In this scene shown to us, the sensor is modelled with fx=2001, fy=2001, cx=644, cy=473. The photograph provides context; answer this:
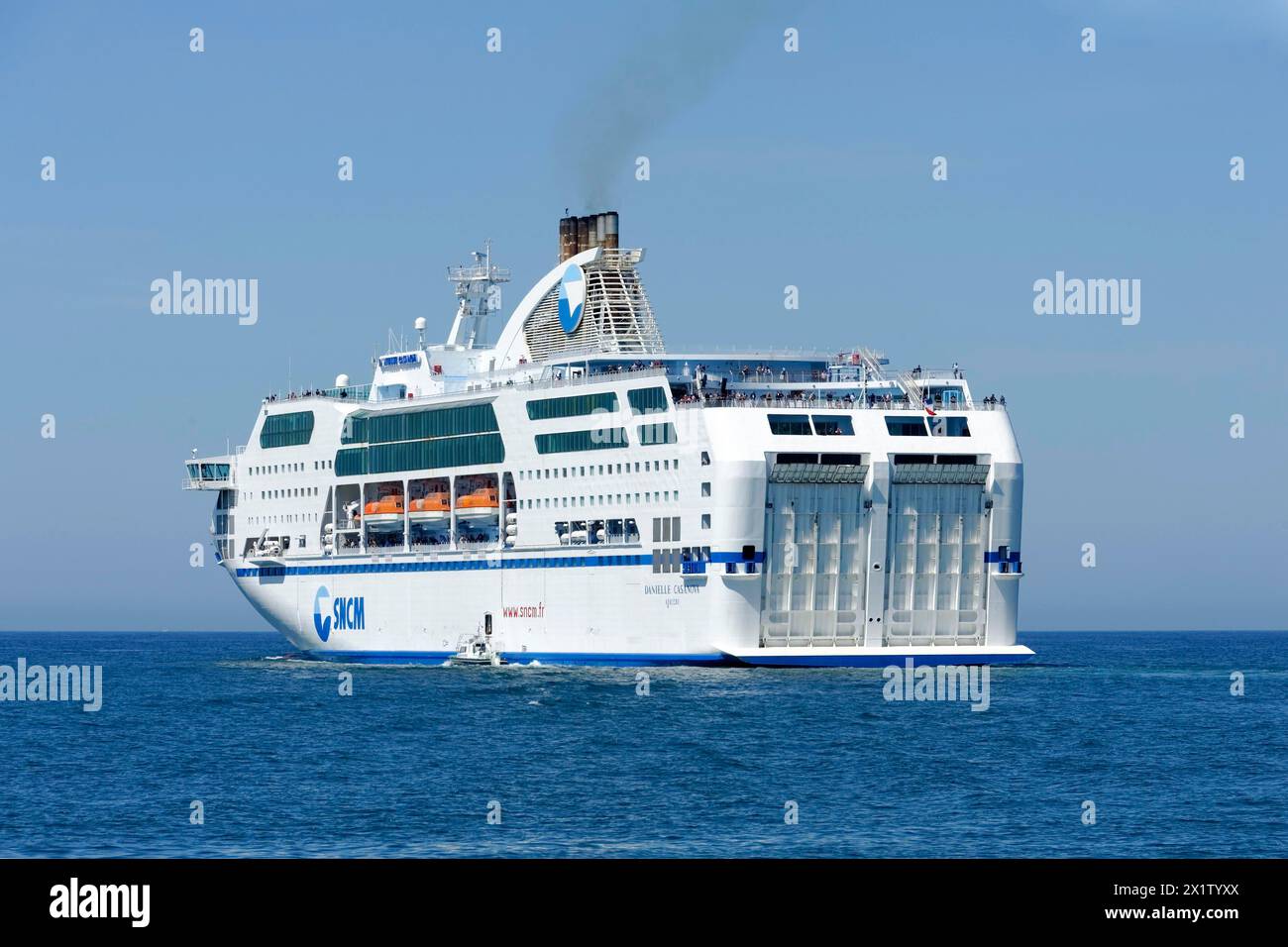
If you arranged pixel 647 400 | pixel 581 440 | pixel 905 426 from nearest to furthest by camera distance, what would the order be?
1. pixel 905 426
2. pixel 647 400
3. pixel 581 440

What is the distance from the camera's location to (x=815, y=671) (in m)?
69.6

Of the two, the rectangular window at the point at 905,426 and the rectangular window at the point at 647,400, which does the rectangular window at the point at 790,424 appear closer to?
the rectangular window at the point at 905,426

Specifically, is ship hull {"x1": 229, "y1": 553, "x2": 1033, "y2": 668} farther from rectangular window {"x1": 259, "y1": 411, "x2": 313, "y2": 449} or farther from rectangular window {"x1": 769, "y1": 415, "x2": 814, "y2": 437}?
rectangular window {"x1": 259, "y1": 411, "x2": 313, "y2": 449}

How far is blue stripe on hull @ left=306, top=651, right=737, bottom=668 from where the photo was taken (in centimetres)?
6981

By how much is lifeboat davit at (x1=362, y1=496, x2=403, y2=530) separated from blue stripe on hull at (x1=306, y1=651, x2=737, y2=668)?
219 inches

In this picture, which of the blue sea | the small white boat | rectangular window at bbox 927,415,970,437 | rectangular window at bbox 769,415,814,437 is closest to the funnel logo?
the small white boat

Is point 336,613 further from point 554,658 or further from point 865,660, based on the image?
point 865,660

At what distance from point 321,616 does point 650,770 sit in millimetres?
48150

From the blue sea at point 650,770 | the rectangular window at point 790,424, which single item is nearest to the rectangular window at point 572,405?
the rectangular window at point 790,424

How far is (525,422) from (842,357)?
12681 millimetres

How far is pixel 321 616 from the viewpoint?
301 feet
